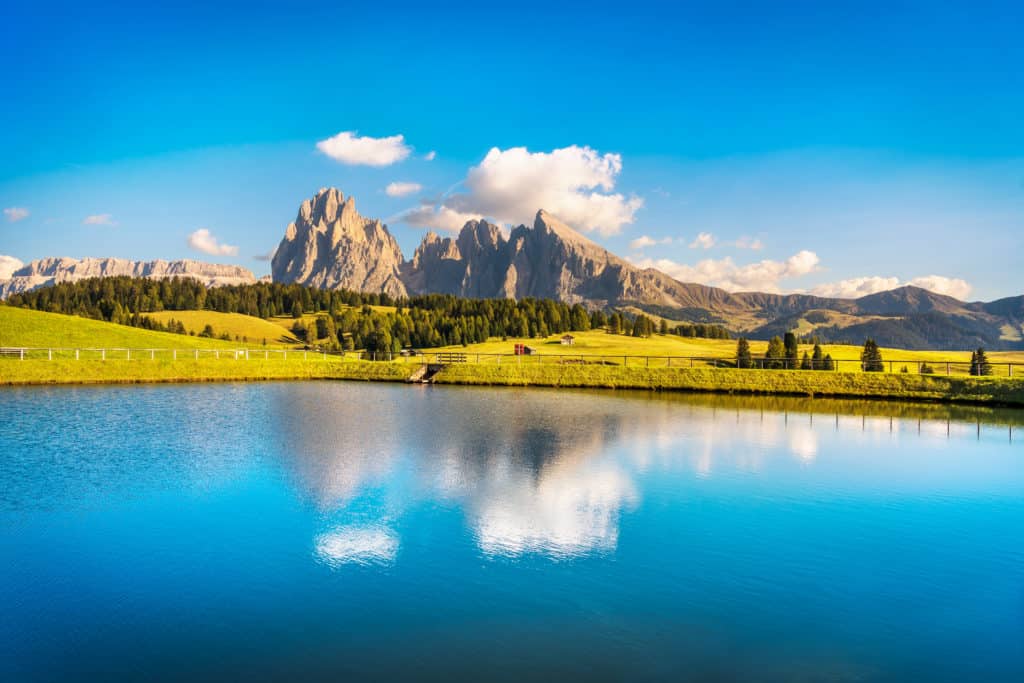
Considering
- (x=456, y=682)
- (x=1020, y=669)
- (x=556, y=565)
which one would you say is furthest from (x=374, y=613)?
(x=1020, y=669)

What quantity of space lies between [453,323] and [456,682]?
168m

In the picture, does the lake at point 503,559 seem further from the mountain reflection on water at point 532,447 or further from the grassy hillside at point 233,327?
the grassy hillside at point 233,327

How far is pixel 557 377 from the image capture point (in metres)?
74.0

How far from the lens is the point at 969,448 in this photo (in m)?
35.2

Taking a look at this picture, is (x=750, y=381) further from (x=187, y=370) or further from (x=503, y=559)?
(x=187, y=370)

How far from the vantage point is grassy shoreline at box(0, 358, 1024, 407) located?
6041cm

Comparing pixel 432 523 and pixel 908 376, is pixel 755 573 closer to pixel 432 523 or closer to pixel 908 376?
pixel 432 523

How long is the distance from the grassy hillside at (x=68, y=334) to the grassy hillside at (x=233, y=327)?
66.9 meters

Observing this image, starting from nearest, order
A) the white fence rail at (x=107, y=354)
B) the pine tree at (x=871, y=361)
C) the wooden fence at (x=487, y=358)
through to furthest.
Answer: the white fence rail at (x=107, y=354) → the wooden fence at (x=487, y=358) → the pine tree at (x=871, y=361)

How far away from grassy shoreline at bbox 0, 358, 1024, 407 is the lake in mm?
28606

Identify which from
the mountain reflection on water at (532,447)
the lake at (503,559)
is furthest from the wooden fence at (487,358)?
the lake at (503,559)

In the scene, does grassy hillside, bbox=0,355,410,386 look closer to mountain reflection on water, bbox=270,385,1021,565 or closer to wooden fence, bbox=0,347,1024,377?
wooden fence, bbox=0,347,1024,377

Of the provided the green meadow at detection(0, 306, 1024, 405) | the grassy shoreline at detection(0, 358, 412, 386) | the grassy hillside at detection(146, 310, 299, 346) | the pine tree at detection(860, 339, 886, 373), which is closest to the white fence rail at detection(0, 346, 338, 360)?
the green meadow at detection(0, 306, 1024, 405)

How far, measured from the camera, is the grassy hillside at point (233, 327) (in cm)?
18148
